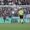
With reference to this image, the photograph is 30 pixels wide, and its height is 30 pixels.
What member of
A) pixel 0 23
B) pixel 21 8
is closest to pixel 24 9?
pixel 21 8

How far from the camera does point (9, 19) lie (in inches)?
64.4

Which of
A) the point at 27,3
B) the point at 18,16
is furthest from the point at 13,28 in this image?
the point at 27,3

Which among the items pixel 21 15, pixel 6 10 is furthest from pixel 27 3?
pixel 6 10

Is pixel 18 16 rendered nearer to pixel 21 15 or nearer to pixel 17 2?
pixel 21 15

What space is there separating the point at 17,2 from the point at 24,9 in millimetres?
154

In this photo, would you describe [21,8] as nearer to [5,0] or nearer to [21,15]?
[21,15]

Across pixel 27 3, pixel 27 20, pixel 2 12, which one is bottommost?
pixel 27 20

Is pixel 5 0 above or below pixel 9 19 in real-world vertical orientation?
above

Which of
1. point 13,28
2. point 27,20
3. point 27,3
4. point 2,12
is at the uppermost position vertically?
point 27,3

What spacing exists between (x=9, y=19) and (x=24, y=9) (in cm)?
28

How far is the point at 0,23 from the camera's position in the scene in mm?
1619

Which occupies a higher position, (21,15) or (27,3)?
(27,3)

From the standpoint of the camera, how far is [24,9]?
164 centimetres

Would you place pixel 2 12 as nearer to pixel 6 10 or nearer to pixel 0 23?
pixel 6 10
